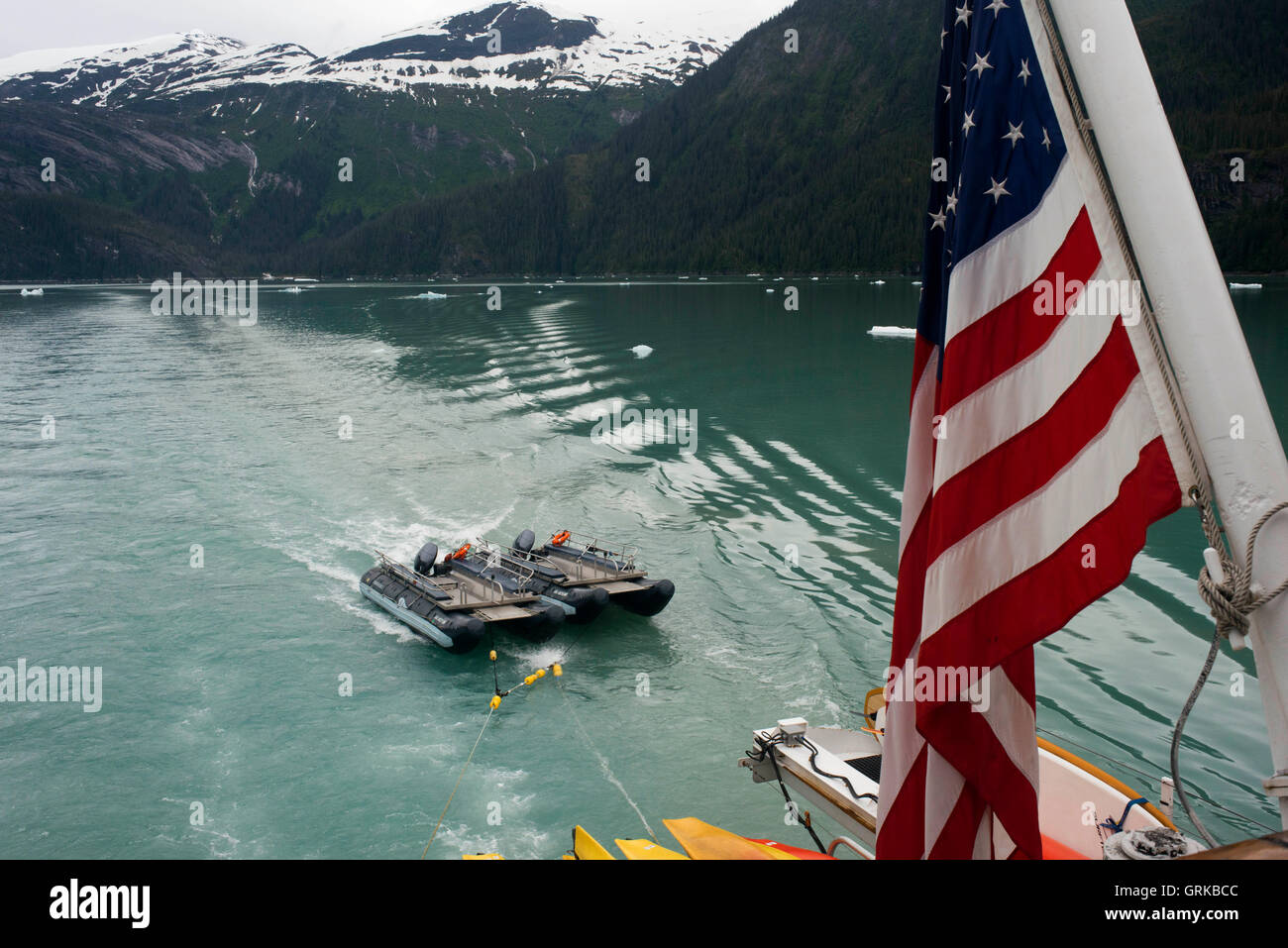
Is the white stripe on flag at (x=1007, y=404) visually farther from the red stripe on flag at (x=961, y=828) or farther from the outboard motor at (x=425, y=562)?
the outboard motor at (x=425, y=562)

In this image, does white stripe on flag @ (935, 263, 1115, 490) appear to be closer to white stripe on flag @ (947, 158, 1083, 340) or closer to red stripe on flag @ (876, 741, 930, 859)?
white stripe on flag @ (947, 158, 1083, 340)

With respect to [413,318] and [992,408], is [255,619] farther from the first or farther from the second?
[413,318]

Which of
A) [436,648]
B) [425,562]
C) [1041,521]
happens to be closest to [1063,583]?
[1041,521]

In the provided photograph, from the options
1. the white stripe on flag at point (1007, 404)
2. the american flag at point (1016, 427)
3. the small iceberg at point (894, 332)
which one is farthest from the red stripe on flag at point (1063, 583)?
the small iceberg at point (894, 332)

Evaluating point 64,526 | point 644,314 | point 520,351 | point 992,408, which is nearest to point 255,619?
point 64,526

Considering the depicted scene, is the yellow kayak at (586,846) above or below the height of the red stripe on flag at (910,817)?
below

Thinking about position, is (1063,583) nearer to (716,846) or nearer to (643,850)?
(716,846)
